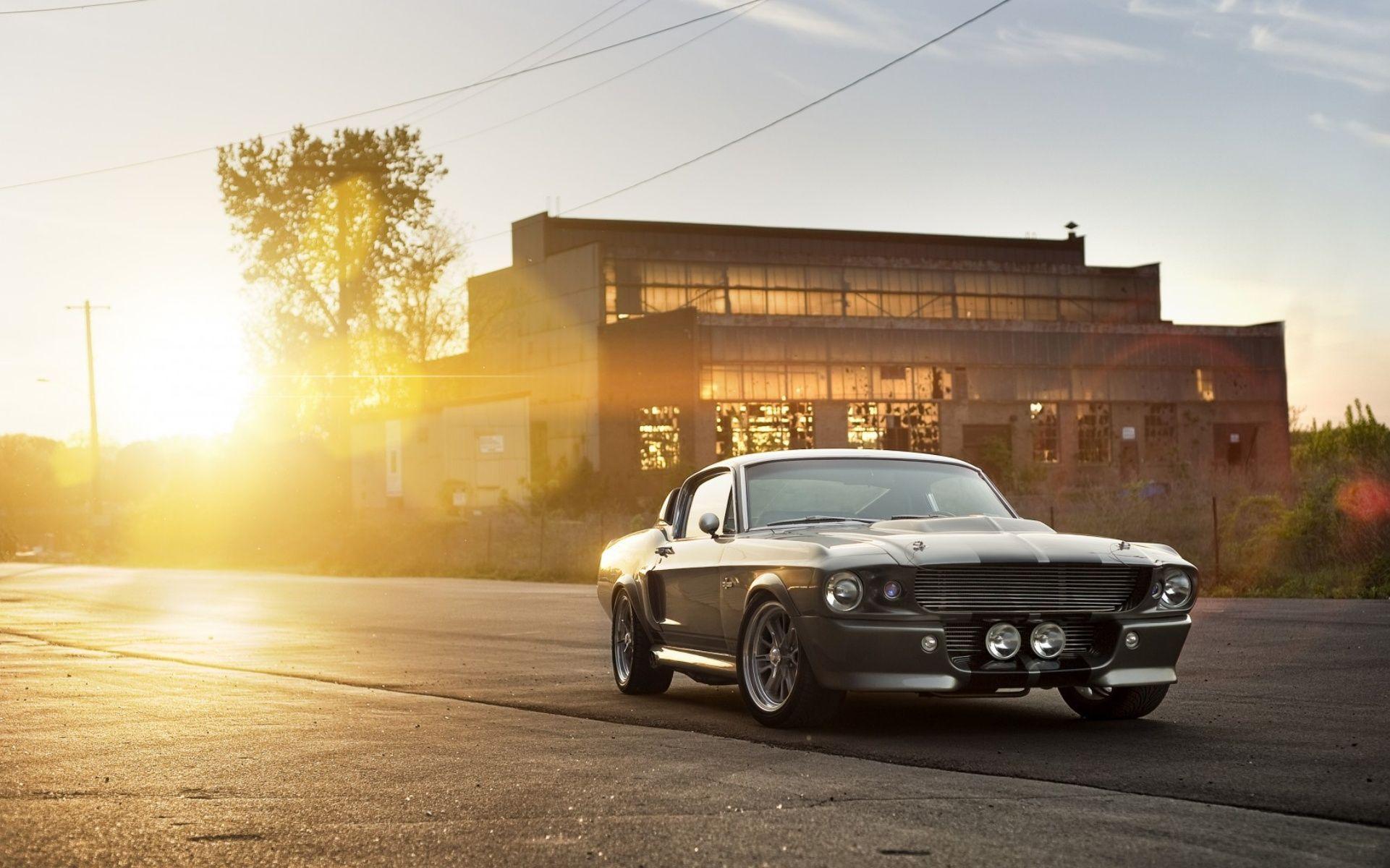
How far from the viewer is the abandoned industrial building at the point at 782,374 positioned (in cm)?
6900

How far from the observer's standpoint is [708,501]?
35.5 ft

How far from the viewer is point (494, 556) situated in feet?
142

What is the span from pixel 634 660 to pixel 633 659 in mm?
17

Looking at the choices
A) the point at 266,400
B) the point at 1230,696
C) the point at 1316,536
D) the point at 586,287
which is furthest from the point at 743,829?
the point at 586,287

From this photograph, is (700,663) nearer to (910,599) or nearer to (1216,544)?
(910,599)

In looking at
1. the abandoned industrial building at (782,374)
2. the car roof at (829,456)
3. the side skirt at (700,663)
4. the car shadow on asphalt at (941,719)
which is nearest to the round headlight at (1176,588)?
the car shadow on asphalt at (941,719)

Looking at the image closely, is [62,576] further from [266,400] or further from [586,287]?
[586,287]

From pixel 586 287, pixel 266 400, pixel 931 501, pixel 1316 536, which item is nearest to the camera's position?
pixel 931 501

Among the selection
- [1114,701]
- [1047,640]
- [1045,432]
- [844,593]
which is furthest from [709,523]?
[1045,432]

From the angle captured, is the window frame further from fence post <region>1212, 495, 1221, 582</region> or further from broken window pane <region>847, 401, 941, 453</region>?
broken window pane <region>847, 401, 941, 453</region>

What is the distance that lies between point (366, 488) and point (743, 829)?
81151 mm

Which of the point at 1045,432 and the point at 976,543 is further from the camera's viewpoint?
the point at 1045,432

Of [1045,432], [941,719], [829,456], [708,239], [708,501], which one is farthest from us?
[708,239]

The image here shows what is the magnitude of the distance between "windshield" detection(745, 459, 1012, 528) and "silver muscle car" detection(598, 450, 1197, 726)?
0.01 meters
